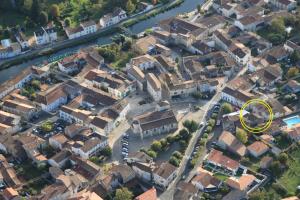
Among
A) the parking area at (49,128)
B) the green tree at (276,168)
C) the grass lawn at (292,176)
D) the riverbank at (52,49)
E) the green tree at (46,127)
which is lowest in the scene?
the grass lawn at (292,176)

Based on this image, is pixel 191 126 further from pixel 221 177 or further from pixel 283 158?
pixel 283 158

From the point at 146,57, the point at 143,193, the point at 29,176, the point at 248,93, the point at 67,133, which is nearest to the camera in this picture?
the point at 143,193

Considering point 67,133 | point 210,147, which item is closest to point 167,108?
point 210,147

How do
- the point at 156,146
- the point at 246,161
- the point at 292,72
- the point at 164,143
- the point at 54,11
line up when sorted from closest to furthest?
the point at 246,161 < the point at 156,146 < the point at 164,143 < the point at 292,72 < the point at 54,11

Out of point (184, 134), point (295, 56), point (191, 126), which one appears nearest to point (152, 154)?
point (184, 134)

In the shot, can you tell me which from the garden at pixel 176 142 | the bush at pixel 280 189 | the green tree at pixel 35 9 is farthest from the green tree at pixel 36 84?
the bush at pixel 280 189

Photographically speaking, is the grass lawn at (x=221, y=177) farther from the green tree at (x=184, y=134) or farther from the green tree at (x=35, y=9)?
the green tree at (x=35, y=9)

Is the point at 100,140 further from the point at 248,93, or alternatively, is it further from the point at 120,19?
the point at 120,19
